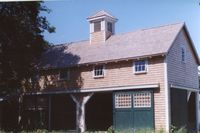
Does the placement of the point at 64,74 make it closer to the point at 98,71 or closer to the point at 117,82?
Result: the point at 98,71

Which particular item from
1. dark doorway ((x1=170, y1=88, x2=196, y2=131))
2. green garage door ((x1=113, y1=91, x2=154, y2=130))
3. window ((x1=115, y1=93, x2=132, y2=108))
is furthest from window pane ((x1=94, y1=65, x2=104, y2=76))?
dark doorway ((x1=170, y1=88, x2=196, y2=131))

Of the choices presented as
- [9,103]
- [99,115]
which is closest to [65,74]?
[99,115]

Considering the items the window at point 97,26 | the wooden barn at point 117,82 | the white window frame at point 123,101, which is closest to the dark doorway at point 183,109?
the wooden barn at point 117,82

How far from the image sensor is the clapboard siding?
2548 cm

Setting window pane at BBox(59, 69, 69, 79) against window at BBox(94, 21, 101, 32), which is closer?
window pane at BBox(59, 69, 69, 79)

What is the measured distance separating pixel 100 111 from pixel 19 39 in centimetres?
929

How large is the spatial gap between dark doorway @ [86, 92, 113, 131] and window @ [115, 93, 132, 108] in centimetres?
446

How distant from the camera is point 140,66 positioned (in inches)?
1011

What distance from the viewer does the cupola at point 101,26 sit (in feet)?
101

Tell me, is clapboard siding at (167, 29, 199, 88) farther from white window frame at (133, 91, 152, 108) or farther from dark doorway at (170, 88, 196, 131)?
white window frame at (133, 91, 152, 108)

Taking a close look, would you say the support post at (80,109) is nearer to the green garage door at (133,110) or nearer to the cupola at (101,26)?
the green garage door at (133,110)

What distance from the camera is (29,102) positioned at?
3291 centimetres

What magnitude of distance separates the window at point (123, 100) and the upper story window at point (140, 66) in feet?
5.90

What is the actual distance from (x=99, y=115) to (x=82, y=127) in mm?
3539
